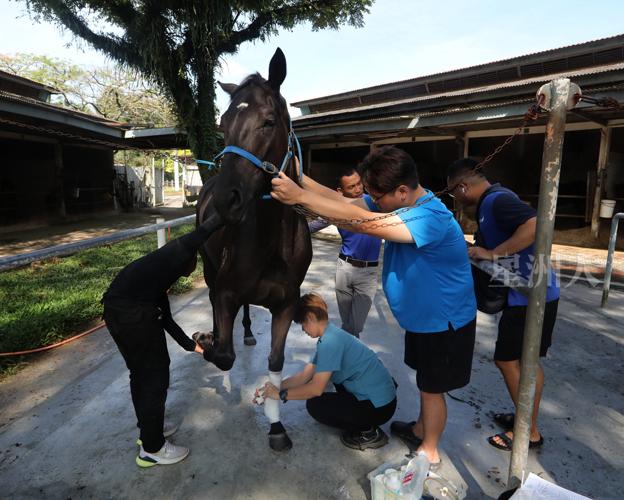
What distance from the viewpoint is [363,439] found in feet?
7.62

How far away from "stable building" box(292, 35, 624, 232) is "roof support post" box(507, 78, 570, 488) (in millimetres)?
6785

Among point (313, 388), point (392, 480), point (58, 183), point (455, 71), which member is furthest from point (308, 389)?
point (58, 183)

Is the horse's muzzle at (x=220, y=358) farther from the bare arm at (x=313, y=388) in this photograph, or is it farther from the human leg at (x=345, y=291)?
the human leg at (x=345, y=291)

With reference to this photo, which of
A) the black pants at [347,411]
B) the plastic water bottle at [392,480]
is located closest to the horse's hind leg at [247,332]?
the black pants at [347,411]

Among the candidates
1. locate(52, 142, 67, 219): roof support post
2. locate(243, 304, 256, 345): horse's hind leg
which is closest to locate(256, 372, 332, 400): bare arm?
locate(243, 304, 256, 345): horse's hind leg

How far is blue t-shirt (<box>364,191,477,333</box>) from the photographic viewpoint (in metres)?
1.91

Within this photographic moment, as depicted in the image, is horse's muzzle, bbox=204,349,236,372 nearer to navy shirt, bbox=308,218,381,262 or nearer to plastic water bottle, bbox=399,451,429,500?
plastic water bottle, bbox=399,451,429,500

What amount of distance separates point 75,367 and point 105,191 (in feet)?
54.3

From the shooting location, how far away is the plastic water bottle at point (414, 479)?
66.9 inches

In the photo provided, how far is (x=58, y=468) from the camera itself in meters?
2.15

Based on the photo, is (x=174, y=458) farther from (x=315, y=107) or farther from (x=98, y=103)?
(x=98, y=103)

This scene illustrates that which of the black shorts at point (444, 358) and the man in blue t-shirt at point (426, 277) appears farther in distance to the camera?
the black shorts at point (444, 358)

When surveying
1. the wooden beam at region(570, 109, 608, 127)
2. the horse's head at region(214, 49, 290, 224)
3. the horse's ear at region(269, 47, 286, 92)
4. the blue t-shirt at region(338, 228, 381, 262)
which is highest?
the wooden beam at region(570, 109, 608, 127)

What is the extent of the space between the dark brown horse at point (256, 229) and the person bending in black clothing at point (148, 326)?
1.01ft
